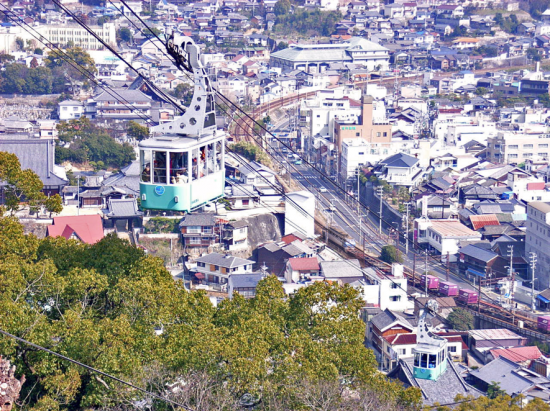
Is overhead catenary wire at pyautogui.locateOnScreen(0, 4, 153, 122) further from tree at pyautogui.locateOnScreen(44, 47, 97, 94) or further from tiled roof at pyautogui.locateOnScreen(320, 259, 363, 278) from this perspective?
tiled roof at pyautogui.locateOnScreen(320, 259, 363, 278)

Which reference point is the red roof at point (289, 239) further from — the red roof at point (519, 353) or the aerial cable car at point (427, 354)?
the aerial cable car at point (427, 354)

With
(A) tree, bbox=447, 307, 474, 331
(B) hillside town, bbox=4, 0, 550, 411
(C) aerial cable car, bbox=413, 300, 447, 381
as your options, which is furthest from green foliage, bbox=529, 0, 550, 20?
(C) aerial cable car, bbox=413, 300, 447, 381

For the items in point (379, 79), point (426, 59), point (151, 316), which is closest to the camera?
point (151, 316)

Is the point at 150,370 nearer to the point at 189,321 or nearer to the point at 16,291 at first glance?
Answer: the point at 189,321

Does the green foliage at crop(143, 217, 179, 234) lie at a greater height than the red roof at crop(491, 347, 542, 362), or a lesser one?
greater

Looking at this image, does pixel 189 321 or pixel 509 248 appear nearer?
pixel 189 321

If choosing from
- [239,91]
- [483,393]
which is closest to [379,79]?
[239,91]
